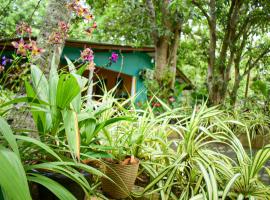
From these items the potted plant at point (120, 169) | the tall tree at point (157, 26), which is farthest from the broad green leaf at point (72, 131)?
the tall tree at point (157, 26)

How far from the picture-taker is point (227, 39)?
7910 millimetres

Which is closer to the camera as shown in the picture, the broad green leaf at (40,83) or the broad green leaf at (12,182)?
the broad green leaf at (12,182)

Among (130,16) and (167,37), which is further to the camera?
(130,16)

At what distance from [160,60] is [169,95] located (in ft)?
3.76

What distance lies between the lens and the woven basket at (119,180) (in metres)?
2.04

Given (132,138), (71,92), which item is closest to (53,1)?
(71,92)

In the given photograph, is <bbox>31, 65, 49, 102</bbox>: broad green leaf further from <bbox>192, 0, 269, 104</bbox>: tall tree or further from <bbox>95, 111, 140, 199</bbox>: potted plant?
<bbox>192, 0, 269, 104</bbox>: tall tree

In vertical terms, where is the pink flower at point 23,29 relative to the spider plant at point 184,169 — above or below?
above

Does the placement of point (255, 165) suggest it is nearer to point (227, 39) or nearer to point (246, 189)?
point (246, 189)

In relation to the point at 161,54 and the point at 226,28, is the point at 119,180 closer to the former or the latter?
the point at 226,28

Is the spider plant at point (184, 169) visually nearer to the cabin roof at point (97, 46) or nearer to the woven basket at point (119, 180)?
the woven basket at point (119, 180)

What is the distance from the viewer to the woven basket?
2037mm

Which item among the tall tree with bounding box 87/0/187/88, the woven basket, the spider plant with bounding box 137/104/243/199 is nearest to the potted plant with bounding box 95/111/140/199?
the woven basket

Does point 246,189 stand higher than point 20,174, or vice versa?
point 20,174
